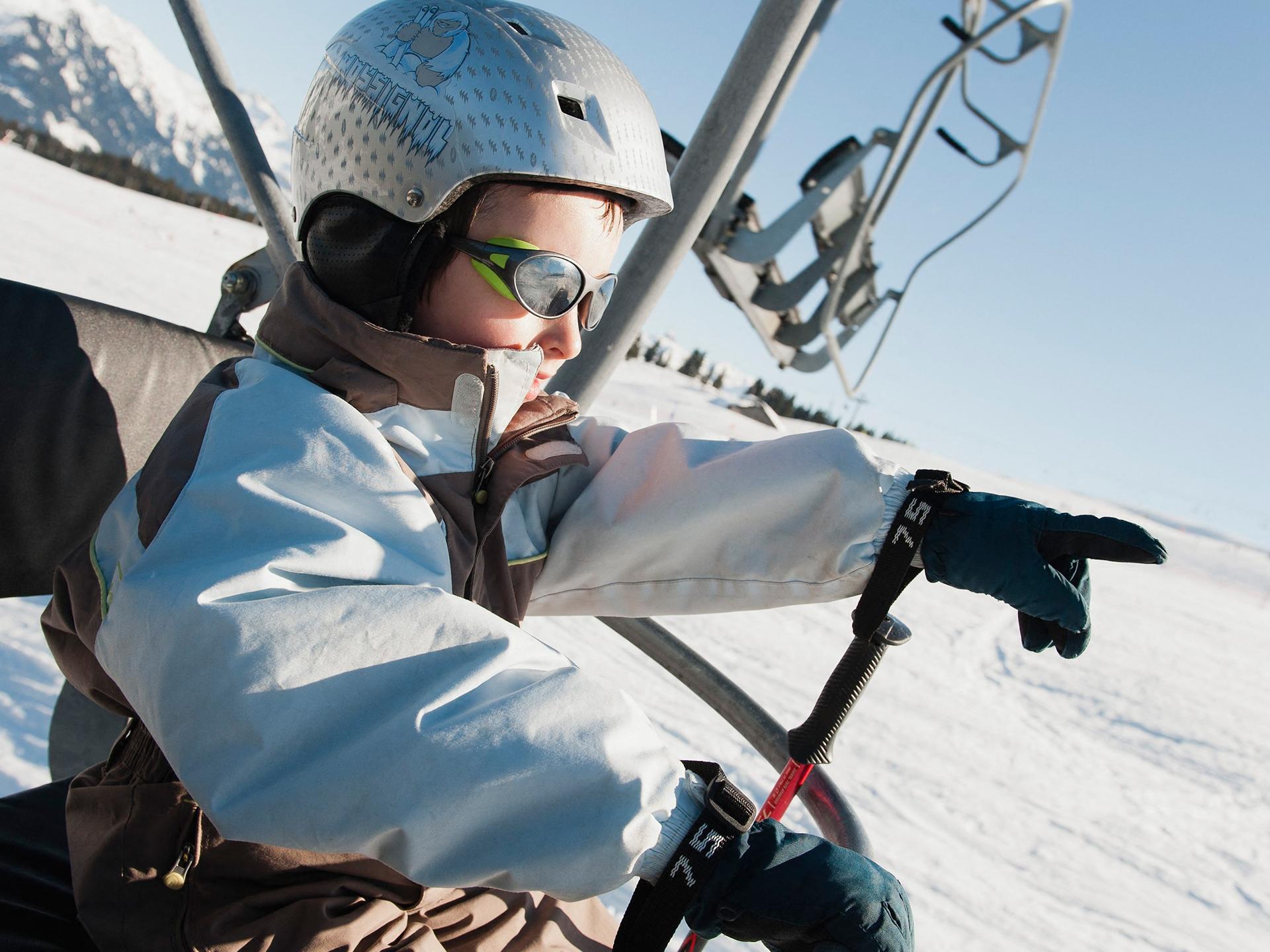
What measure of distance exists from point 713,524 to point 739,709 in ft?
1.06

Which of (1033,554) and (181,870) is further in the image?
(1033,554)

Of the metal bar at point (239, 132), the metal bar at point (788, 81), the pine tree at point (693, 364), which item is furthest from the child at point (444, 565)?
the pine tree at point (693, 364)

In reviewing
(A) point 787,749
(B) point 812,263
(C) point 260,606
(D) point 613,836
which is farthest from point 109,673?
(B) point 812,263

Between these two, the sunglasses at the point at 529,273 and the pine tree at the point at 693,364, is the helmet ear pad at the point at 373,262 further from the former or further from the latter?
the pine tree at the point at 693,364

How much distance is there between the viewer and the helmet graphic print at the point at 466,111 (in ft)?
4.49

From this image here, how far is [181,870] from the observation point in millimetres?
1047

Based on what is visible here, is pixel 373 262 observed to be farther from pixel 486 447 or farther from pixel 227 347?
pixel 227 347

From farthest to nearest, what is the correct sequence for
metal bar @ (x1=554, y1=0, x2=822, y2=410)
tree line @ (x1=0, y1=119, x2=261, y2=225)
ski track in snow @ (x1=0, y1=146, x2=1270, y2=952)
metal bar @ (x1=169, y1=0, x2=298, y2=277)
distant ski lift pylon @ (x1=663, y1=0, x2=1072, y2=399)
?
tree line @ (x1=0, y1=119, x2=261, y2=225), distant ski lift pylon @ (x1=663, y1=0, x2=1072, y2=399), ski track in snow @ (x1=0, y1=146, x2=1270, y2=952), metal bar @ (x1=169, y1=0, x2=298, y2=277), metal bar @ (x1=554, y1=0, x2=822, y2=410)

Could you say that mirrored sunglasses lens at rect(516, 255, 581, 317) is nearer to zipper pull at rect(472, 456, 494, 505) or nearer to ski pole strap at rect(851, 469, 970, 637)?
zipper pull at rect(472, 456, 494, 505)

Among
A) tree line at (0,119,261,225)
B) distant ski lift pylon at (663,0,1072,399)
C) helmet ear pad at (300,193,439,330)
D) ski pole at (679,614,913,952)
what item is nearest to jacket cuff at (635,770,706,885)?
ski pole at (679,614,913,952)

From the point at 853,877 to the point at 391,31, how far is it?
138 centimetres

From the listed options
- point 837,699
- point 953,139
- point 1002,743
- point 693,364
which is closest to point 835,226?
point 953,139

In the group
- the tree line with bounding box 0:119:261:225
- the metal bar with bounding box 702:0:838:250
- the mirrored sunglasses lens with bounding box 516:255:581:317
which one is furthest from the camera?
the tree line with bounding box 0:119:261:225

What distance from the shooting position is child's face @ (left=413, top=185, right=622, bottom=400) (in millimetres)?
1408
